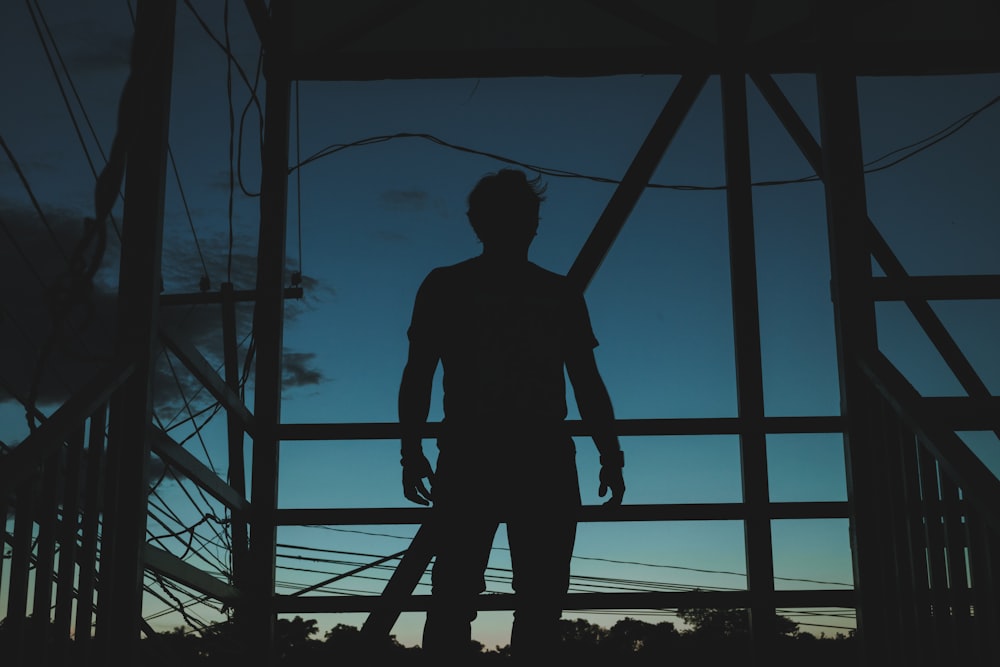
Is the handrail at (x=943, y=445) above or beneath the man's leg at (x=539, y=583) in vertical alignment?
above

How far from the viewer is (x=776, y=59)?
4703 mm

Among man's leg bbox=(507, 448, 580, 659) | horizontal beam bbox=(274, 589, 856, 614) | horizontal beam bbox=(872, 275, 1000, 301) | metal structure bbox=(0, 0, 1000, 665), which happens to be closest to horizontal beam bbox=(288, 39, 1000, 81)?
metal structure bbox=(0, 0, 1000, 665)

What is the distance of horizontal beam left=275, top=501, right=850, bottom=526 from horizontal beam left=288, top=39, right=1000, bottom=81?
1942 mm

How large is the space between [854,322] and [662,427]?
121 centimetres

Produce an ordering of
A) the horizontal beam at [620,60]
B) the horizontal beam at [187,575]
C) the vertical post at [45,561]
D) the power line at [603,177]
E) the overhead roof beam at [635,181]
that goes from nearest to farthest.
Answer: the vertical post at [45,561]
the horizontal beam at [187,575]
the overhead roof beam at [635,181]
the horizontal beam at [620,60]
the power line at [603,177]

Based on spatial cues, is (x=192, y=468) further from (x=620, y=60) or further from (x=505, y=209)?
(x=620, y=60)

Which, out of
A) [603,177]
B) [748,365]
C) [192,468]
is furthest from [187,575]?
[603,177]

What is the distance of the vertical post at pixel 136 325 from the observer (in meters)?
2.46

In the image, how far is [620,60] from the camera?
4.85 m

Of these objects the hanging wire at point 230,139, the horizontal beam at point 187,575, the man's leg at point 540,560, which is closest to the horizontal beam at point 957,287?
the man's leg at point 540,560

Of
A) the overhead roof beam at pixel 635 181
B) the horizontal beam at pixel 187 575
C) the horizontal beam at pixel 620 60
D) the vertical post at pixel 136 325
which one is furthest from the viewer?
the horizontal beam at pixel 620 60

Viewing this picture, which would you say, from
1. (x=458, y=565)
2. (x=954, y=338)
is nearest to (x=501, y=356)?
(x=458, y=565)

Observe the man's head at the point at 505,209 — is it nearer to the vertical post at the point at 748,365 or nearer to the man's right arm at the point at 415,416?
the man's right arm at the point at 415,416

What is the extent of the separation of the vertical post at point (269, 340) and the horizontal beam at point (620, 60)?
0.66 feet
